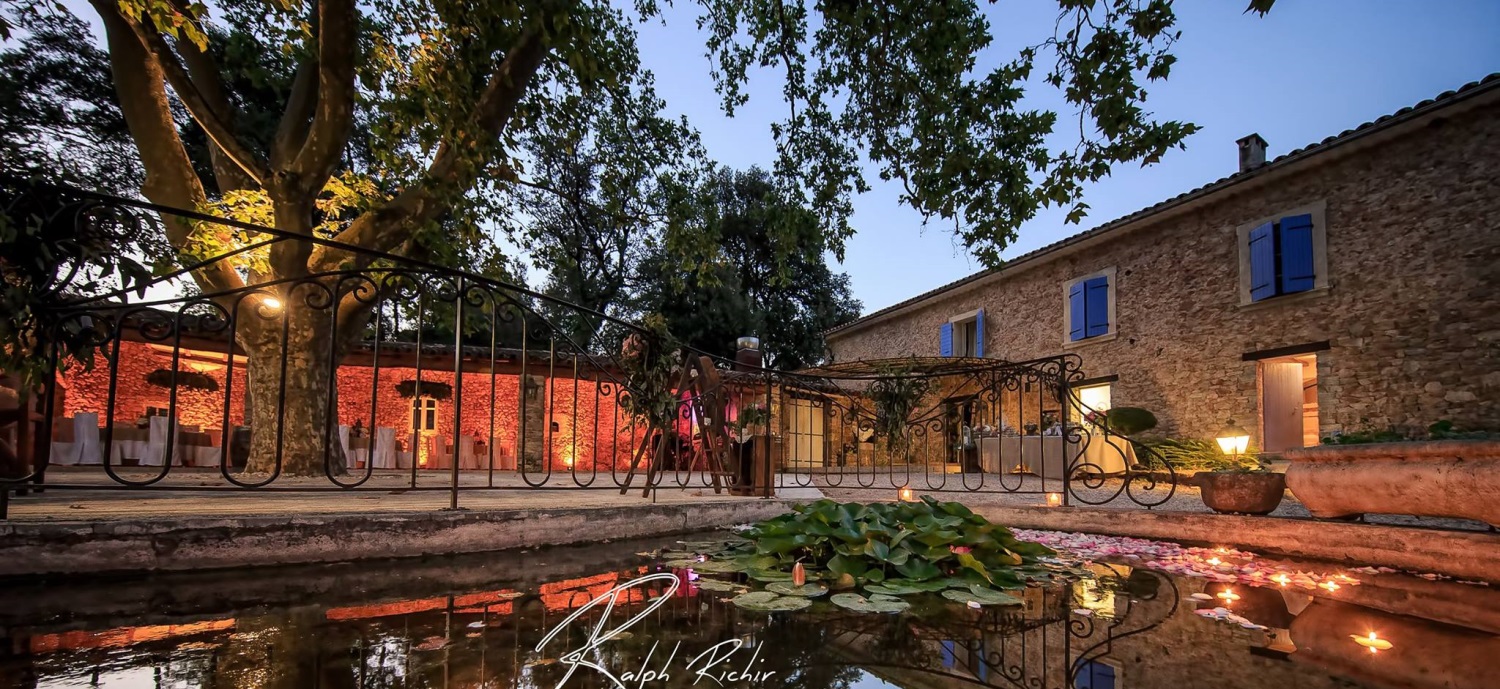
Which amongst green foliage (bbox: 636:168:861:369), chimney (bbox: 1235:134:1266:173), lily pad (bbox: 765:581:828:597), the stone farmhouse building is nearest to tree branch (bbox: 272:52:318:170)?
lily pad (bbox: 765:581:828:597)

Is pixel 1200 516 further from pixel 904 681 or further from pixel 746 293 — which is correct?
pixel 746 293

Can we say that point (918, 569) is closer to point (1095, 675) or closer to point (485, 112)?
point (1095, 675)

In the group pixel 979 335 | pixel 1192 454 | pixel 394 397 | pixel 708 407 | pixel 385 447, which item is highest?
→ pixel 979 335

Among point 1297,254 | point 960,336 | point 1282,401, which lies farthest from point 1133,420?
point 960,336

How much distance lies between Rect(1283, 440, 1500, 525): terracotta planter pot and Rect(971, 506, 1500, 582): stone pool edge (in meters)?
0.12

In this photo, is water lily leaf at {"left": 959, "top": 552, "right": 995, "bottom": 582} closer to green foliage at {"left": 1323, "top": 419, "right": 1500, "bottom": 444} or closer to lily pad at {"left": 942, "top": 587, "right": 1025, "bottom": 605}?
lily pad at {"left": 942, "top": 587, "right": 1025, "bottom": 605}

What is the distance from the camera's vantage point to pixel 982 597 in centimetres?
215

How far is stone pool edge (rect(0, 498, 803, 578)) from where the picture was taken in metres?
2.11

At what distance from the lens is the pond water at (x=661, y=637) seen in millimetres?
1362

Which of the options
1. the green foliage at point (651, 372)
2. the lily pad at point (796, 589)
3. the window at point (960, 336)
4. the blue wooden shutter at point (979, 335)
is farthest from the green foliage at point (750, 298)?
the lily pad at point (796, 589)

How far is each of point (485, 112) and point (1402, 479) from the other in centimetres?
722

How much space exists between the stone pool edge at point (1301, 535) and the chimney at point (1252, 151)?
1138 cm

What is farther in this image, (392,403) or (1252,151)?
(392,403)

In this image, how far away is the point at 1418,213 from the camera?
895cm
